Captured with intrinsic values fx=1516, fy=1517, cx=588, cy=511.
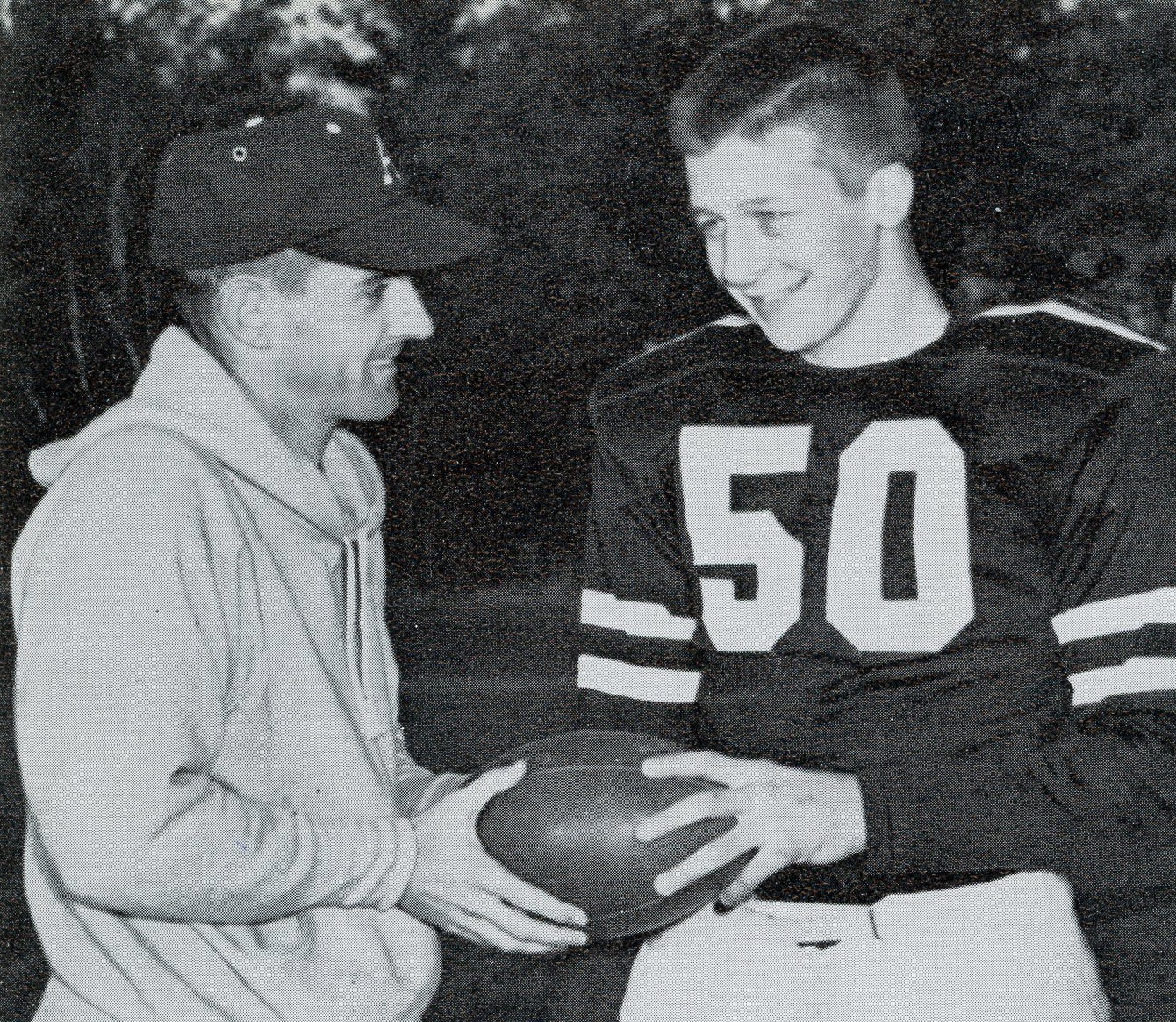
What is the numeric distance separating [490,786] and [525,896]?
142 mm

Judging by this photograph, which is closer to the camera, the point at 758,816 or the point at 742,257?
the point at 758,816

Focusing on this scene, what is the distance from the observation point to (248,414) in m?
1.96

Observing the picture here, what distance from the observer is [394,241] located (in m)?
2.12

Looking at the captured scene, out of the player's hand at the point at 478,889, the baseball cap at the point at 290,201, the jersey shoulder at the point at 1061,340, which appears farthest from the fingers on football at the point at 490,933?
the jersey shoulder at the point at 1061,340

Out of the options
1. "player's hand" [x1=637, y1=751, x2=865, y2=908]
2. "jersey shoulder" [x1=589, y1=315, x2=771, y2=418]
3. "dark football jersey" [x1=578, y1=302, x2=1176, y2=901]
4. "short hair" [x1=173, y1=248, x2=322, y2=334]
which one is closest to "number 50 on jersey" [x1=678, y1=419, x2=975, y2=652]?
"dark football jersey" [x1=578, y1=302, x2=1176, y2=901]

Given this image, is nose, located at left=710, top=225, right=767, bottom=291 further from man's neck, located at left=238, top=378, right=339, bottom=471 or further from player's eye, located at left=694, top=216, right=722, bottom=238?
man's neck, located at left=238, top=378, right=339, bottom=471

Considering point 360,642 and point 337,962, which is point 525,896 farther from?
point 360,642

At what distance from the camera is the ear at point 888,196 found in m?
2.15

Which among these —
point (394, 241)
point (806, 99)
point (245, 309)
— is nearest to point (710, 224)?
point (806, 99)

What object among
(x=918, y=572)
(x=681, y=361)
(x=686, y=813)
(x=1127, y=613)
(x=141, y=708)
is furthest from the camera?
(x=681, y=361)

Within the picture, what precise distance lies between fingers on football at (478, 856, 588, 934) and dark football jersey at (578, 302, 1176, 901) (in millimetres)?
357

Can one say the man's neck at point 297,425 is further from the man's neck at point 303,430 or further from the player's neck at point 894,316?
the player's neck at point 894,316

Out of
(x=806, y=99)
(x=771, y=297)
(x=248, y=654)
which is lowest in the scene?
(x=248, y=654)

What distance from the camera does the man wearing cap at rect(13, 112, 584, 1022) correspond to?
5.59ft
